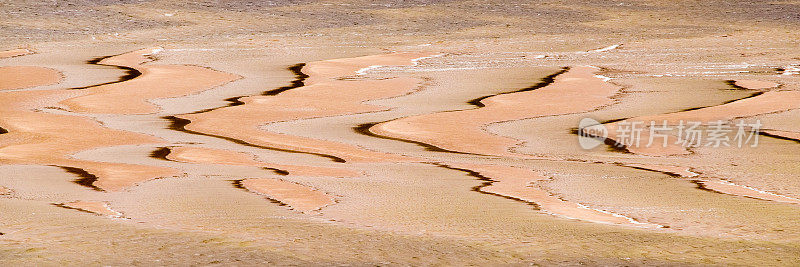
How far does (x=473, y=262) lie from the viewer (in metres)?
2.21

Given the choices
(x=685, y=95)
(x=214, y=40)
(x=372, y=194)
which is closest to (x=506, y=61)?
(x=685, y=95)

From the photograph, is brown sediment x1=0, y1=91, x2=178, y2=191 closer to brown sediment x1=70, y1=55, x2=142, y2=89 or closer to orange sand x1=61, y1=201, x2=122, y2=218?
orange sand x1=61, y1=201, x2=122, y2=218

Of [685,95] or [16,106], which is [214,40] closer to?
[16,106]

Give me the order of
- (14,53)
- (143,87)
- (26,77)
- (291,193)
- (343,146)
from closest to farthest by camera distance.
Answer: (291,193) < (343,146) < (143,87) < (26,77) < (14,53)

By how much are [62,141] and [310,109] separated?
2.17 meters

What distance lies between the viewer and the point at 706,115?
6.78 meters

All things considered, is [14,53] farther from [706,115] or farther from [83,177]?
[83,177]

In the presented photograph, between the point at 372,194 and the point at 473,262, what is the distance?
1.32 meters

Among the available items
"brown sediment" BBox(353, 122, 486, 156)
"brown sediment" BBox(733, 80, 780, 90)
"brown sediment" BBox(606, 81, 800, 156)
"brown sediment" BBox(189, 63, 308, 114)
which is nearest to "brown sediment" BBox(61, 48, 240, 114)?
"brown sediment" BBox(189, 63, 308, 114)

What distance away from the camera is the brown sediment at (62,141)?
4.07 metres

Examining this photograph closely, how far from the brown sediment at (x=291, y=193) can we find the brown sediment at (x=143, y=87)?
11.9 feet

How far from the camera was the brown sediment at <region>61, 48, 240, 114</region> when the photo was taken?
7449 millimetres

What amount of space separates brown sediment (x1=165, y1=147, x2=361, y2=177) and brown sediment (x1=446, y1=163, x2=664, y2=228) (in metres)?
0.53

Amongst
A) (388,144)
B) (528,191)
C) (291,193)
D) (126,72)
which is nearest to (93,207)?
→ (291,193)
